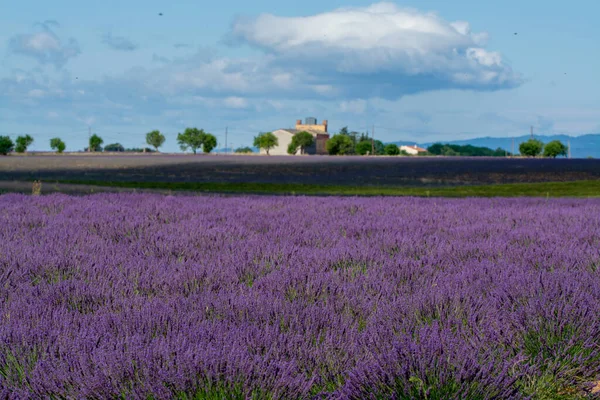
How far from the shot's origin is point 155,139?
17688cm

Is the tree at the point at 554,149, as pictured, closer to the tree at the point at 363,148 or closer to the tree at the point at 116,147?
the tree at the point at 363,148

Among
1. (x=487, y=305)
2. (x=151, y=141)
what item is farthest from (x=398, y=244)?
(x=151, y=141)

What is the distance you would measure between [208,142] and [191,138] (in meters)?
4.50

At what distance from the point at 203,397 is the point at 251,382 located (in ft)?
0.68

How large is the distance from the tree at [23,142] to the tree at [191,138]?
35836 mm

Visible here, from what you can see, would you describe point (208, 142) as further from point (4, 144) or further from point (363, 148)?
point (4, 144)

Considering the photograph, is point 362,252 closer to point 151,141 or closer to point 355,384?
point 355,384

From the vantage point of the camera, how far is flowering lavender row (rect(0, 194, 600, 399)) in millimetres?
2777

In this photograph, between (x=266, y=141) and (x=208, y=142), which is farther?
(x=208, y=142)

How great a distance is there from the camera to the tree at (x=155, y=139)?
177 m

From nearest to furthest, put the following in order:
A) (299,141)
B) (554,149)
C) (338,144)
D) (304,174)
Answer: (304,174), (554,149), (338,144), (299,141)

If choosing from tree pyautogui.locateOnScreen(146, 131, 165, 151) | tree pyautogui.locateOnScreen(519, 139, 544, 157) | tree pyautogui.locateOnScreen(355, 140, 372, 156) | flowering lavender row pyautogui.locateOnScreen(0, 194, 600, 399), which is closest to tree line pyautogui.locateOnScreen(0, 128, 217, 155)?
tree pyautogui.locateOnScreen(146, 131, 165, 151)

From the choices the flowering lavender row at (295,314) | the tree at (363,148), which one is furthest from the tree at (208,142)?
the flowering lavender row at (295,314)

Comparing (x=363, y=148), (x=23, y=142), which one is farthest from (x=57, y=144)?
(x=363, y=148)
